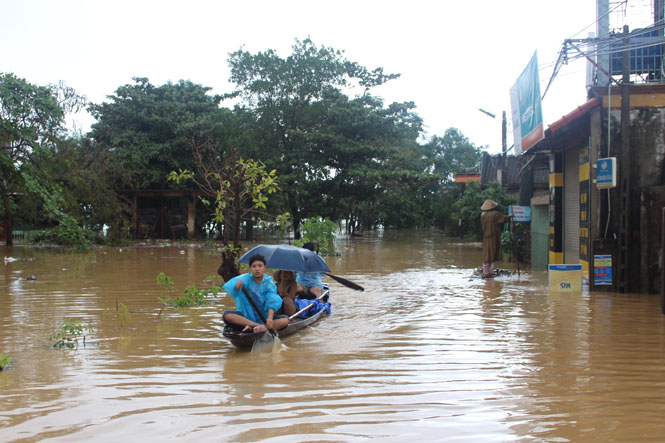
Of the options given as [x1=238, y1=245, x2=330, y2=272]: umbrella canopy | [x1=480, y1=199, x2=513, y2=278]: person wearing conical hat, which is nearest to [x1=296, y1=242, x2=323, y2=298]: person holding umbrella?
[x1=238, y1=245, x2=330, y2=272]: umbrella canopy

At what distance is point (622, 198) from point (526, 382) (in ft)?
24.1

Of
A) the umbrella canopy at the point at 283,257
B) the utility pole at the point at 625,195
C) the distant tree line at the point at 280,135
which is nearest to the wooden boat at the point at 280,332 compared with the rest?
the umbrella canopy at the point at 283,257

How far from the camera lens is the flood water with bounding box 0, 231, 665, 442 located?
4.20 m

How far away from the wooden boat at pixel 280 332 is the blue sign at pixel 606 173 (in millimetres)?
5518

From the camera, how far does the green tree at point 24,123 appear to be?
1686 cm

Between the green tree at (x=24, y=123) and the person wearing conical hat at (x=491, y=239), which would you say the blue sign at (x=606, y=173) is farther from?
the green tree at (x=24, y=123)

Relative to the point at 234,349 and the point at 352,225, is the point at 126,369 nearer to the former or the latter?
the point at 234,349

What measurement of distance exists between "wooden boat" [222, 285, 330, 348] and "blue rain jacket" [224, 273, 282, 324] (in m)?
0.33

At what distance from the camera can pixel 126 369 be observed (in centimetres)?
593

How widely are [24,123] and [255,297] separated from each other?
13638 mm

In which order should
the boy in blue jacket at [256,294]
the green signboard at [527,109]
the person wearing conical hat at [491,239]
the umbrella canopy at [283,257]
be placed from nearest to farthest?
1. the boy in blue jacket at [256,294]
2. the umbrella canopy at [283,257]
3. the green signboard at [527,109]
4. the person wearing conical hat at [491,239]

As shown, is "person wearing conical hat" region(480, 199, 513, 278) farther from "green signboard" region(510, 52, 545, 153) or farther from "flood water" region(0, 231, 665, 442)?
"flood water" region(0, 231, 665, 442)

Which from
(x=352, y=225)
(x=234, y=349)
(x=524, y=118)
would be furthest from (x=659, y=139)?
(x=352, y=225)

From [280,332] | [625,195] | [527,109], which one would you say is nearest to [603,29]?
[527,109]
